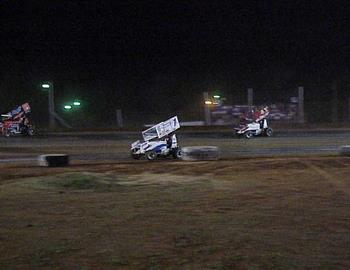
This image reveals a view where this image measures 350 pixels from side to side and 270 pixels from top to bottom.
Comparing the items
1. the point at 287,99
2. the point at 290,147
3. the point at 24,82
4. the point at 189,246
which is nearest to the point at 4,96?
the point at 24,82

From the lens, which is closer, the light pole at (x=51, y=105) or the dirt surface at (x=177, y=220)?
the dirt surface at (x=177, y=220)

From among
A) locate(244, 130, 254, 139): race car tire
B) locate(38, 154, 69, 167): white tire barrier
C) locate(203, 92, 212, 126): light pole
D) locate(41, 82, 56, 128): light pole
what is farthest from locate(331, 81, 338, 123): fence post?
locate(38, 154, 69, 167): white tire barrier

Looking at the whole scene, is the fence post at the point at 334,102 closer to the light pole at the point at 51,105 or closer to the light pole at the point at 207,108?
the light pole at the point at 207,108

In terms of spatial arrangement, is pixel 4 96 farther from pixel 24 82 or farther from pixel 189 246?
pixel 189 246

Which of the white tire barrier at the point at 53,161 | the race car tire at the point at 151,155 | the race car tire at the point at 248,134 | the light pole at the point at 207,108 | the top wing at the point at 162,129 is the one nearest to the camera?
the white tire barrier at the point at 53,161

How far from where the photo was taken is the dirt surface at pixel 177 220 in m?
6.80

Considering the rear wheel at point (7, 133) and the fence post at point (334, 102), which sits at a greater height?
the fence post at point (334, 102)

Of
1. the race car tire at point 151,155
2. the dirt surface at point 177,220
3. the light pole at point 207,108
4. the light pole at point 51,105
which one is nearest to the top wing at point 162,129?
the race car tire at point 151,155

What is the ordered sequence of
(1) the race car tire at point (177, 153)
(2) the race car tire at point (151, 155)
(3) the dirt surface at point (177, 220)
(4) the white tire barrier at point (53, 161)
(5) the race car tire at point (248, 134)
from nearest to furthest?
(3) the dirt surface at point (177, 220) < (4) the white tire barrier at point (53, 161) < (2) the race car tire at point (151, 155) < (1) the race car tire at point (177, 153) < (5) the race car tire at point (248, 134)

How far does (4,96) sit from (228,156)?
29.7 metres

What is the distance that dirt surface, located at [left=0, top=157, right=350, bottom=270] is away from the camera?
6.80 meters

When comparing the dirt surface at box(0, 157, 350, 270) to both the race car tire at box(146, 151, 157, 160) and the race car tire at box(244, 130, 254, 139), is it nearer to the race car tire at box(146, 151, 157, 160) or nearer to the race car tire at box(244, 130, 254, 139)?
the race car tire at box(146, 151, 157, 160)

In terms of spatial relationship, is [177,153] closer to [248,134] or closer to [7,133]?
[248,134]

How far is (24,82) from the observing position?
50188 mm
